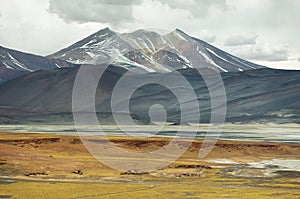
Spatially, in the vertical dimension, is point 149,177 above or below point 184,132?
below

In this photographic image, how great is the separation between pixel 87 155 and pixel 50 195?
34998 millimetres

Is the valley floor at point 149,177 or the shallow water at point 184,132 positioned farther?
the shallow water at point 184,132

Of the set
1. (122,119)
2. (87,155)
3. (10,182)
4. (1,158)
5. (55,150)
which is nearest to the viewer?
(10,182)

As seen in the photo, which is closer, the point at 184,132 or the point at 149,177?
the point at 149,177

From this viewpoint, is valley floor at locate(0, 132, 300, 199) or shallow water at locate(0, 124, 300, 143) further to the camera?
shallow water at locate(0, 124, 300, 143)

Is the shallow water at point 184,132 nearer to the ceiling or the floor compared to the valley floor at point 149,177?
nearer to the ceiling

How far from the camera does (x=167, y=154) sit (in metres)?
81.2

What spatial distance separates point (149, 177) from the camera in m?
53.1

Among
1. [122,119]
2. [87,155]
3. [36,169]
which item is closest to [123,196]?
[36,169]

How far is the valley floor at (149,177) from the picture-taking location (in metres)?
41.9

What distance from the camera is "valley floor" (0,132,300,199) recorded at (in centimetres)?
4194

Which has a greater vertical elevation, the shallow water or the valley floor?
the shallow water

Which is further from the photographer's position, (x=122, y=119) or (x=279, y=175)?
(x=122, y=119)

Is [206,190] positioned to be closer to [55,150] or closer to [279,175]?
[279,175]
